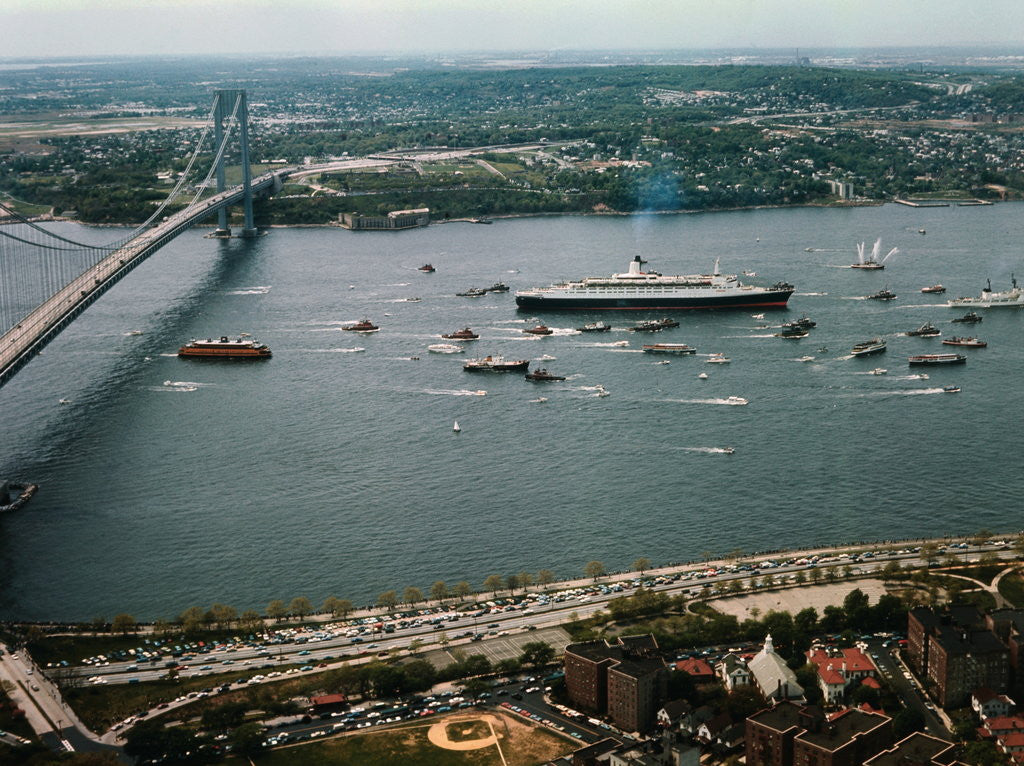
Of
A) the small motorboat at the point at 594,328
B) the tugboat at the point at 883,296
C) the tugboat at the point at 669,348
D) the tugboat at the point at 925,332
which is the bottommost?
the small motorboat at the point at 594,328

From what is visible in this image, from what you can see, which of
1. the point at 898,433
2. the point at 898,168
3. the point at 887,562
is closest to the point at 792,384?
the point at 898,433

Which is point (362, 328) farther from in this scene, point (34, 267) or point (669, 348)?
point (34, 267)

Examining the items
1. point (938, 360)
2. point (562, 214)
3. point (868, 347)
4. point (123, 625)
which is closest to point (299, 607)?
point (123, 625)

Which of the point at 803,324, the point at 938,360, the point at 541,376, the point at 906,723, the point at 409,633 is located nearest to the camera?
the point at 906,723

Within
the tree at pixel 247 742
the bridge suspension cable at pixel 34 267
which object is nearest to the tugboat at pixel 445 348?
the bridge suspension cable at pixel 34 267

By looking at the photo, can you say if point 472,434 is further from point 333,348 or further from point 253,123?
point 253,123

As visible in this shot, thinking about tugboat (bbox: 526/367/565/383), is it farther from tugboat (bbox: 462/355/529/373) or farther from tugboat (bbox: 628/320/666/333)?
tugboat (bbox: 628/320/666/333)

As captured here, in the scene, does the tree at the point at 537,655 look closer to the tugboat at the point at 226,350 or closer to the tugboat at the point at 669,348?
the tugboat at the point at 669,348
